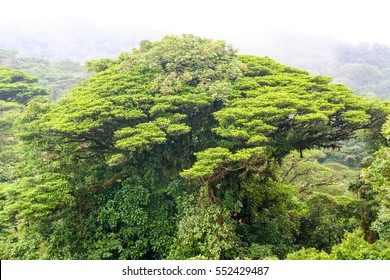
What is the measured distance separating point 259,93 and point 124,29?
142m

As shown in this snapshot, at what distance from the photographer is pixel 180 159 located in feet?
30.7

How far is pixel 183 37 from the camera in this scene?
10500 millimetres

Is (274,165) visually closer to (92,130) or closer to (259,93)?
(259,93)

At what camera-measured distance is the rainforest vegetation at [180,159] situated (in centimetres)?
768

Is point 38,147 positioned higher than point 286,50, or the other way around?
point 38,147

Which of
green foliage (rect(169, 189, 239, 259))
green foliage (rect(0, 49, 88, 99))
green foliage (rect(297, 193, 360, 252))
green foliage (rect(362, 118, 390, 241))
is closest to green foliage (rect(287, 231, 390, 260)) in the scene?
green foliage (rect(362, 118, 390, 241))

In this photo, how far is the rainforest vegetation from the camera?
25.2 feet

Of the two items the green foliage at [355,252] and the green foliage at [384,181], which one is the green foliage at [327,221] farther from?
the green foliage at [355,252]

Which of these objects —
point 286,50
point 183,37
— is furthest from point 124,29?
point 183,37

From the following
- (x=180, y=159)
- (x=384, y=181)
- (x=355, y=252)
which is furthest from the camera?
(x=180, y=159)

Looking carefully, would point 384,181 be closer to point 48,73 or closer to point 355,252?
point 355,252

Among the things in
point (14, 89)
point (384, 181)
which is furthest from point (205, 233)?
point (14, 89)

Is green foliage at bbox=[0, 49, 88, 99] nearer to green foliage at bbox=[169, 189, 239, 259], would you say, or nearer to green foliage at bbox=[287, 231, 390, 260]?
green foliage at bbox=[169, 189, 239, 259]

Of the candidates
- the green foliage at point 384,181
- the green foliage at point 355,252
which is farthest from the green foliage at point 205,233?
the green foliage at point 384,181
